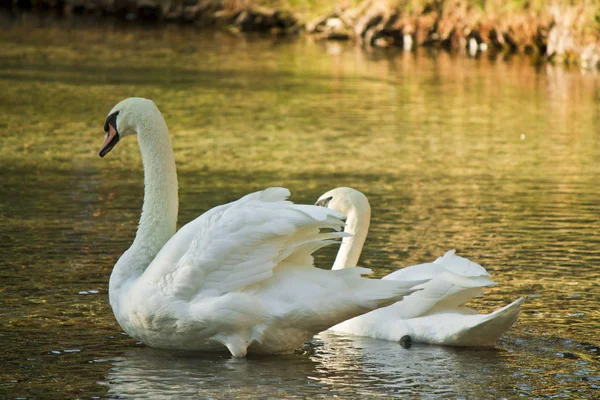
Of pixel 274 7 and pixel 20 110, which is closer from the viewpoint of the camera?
pixel 20 110

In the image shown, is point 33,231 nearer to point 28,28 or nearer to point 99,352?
point 99,352

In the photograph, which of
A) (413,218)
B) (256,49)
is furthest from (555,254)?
(256,49)

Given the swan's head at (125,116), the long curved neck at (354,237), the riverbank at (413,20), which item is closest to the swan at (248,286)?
the swan's head at (125,116)

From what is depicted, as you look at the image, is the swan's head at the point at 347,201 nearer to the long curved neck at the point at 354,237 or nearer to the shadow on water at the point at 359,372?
the long curved neck at the point at 354,237

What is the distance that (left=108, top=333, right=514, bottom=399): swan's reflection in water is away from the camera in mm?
6602

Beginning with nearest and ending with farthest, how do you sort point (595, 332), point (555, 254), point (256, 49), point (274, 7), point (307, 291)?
point (307, 291), point (595, 332), point (555, 254), point (256, 49), point (274, 7)

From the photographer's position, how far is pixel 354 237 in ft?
29.1

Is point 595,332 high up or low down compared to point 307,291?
down

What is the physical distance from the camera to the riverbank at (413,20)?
30.3 m

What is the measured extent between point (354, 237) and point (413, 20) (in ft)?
→ 88.6

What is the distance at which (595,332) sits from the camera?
7.86 m

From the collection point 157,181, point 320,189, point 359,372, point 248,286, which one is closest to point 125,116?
point 157,181

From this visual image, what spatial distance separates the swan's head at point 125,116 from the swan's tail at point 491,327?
2.43m

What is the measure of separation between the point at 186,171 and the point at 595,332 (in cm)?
727
